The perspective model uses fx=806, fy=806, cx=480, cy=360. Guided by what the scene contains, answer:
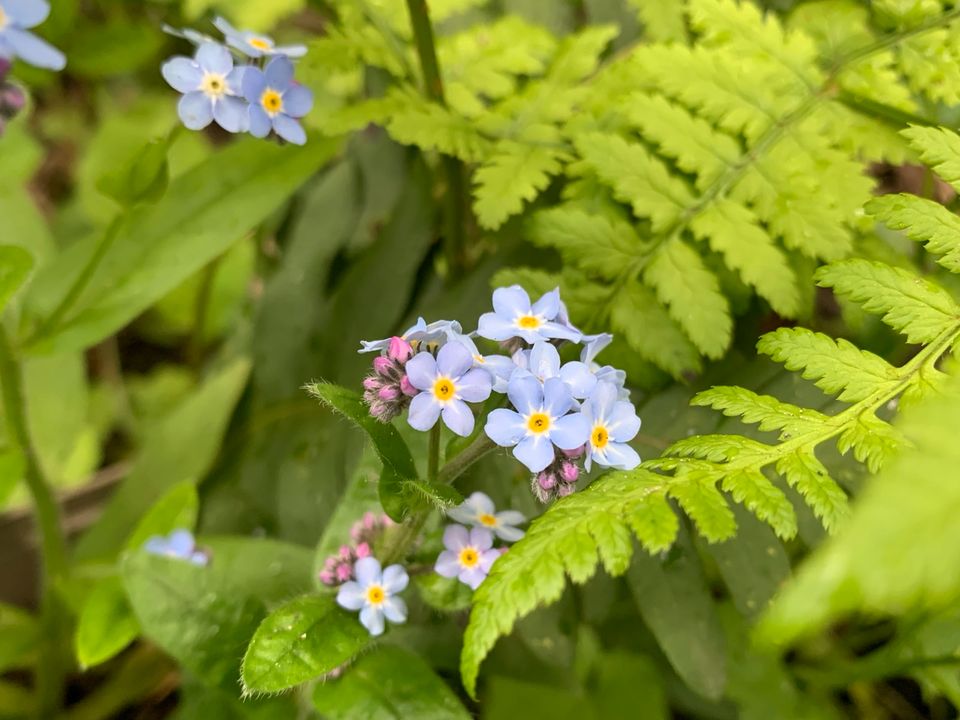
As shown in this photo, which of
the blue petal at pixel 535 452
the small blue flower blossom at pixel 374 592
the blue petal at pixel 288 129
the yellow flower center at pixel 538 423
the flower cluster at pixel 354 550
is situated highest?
the yellow flower center at pixel 538 423

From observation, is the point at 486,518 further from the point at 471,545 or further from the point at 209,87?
the point at 209,87

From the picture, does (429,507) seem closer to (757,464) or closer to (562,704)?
(757,464)

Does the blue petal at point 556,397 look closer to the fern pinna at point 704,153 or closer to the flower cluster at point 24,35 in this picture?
the fern pinna at point 704,153

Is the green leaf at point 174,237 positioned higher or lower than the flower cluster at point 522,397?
lower

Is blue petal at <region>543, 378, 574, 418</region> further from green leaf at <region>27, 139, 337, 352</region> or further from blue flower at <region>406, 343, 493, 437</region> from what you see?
green leaf at <region>27, 139, 337, 352</region>

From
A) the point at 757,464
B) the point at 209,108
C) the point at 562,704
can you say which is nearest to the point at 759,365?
the point at 757,464

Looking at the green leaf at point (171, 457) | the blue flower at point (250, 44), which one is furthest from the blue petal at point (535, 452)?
the green leaf at point (171, 457)

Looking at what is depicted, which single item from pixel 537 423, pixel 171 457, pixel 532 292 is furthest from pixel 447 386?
pixel 171 457
